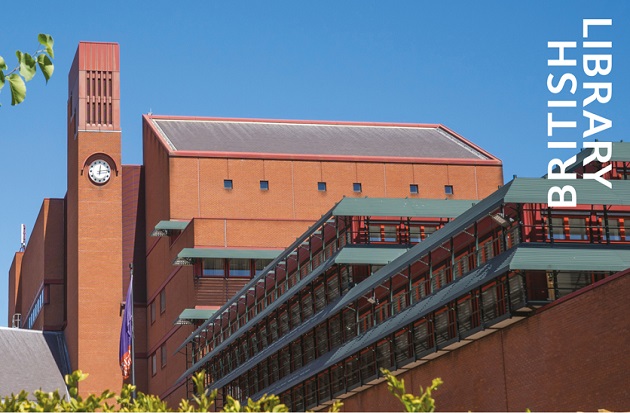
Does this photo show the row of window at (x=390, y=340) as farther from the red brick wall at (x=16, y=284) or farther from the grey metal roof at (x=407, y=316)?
the red brick wall at (x=16, y=284)

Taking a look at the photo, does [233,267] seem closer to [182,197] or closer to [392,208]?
[182,197]

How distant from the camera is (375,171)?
3406 inches

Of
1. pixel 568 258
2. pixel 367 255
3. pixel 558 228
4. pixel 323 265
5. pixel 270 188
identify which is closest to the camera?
pixel 568 258

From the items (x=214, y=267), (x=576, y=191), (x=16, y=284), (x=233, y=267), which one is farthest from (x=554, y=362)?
(x=16, y=284)

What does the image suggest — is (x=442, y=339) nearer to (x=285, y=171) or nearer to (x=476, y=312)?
(x=476, y=312)

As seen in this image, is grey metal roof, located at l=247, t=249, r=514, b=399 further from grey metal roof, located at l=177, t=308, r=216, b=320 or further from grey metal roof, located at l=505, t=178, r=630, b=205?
grey metal roof, located at l=177, t=308, r=216, b=320

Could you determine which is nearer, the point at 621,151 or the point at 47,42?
the point at 47,42

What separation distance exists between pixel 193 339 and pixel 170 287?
24.4ft

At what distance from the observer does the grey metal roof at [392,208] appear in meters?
56.7

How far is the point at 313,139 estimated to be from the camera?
93250 mm

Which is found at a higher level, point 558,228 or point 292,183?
point 292,183

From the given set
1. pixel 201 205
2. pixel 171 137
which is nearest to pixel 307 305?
pixel 201 205

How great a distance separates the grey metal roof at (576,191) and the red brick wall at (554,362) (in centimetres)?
423

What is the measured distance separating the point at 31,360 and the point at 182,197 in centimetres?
2518
